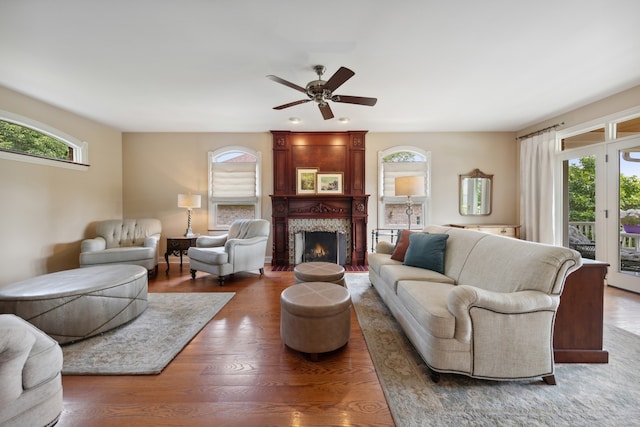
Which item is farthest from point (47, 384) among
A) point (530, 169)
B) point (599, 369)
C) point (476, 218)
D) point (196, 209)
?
point (530, 169)

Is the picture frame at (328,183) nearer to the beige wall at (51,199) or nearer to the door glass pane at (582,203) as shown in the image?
the door glass pane at (582,203)

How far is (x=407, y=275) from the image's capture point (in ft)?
7.58

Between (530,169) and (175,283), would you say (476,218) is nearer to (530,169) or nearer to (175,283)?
(530,169)

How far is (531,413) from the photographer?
1.32m

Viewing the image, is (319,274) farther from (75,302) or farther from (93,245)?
(93,245)

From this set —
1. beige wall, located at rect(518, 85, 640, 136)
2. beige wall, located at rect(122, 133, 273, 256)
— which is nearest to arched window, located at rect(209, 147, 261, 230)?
beige wall, located at rect(122, 133, 273, 256)

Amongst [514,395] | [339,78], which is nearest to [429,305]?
[514,395]

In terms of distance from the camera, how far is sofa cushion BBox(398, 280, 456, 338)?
58.5 inches

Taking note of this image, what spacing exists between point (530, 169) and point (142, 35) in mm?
5821

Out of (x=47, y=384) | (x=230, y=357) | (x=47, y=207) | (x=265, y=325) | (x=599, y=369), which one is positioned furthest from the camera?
(x=47, y=207)

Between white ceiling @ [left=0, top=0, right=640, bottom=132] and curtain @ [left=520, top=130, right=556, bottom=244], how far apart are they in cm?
68

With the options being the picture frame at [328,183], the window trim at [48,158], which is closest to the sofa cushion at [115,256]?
the window trim at [48,158]

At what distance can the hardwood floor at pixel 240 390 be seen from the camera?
4.30 feet

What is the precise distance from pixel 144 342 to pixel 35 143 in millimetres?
3514
